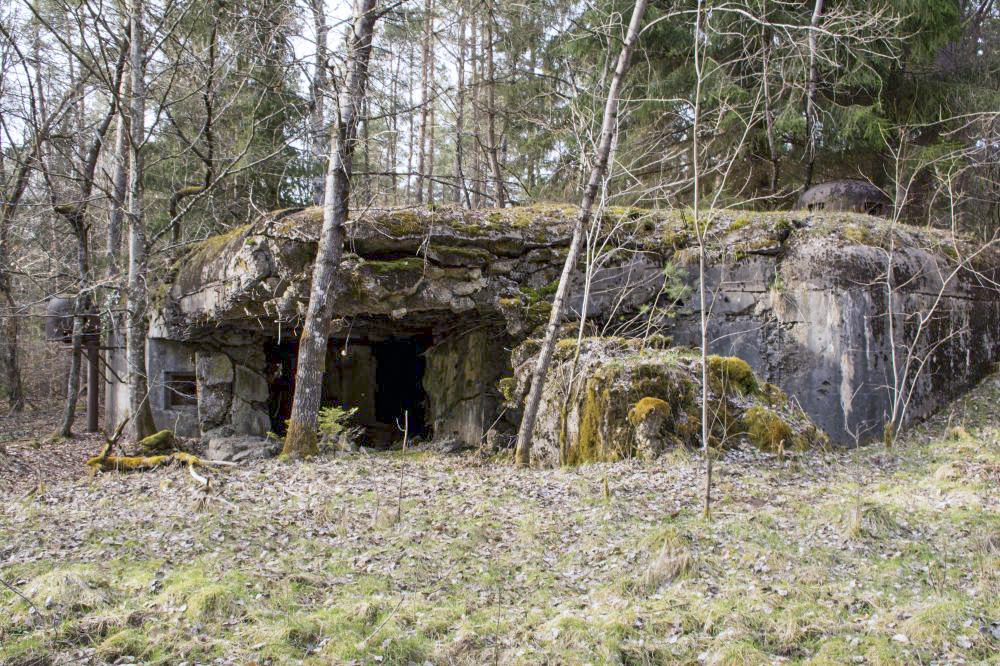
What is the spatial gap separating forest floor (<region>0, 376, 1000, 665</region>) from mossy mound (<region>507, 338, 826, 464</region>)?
0.98ft

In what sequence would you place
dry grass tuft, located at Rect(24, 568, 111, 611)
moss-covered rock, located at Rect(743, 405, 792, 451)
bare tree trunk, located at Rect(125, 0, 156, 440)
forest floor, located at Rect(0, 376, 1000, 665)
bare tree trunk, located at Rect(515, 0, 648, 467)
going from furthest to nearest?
bare tree trunk, located at Rect(125, 0, 156, 440), moss-covered rock, located at Rect(743, 405, 792, 451), bare tree trunk, located at Rect(515, 0, 648, 467), dry grass tuft, located at Rect(24, 568, 111, 611), forest floor, located at Rect(0, 376, 1000, 665)

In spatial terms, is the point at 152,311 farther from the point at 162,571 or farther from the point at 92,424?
the point at 162,571

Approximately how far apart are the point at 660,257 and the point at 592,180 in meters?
3.15

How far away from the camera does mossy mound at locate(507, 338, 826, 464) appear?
22.3 ft

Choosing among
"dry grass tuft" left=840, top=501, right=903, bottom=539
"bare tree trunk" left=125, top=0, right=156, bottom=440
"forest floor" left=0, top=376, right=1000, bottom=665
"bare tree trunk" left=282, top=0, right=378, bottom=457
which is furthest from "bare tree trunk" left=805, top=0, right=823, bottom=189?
"bare tree trunk" left=125, top=0, right=156, bottom=440

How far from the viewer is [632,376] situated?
23.0 feet

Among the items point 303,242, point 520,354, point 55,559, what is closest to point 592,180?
point 520,354

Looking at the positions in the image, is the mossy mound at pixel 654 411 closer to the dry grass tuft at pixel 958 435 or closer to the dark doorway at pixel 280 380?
the dry grass tuft at pixel 958 435

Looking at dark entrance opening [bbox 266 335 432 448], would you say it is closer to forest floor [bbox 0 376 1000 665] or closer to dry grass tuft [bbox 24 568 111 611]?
forest floor [bbox 0 376 1000 665]

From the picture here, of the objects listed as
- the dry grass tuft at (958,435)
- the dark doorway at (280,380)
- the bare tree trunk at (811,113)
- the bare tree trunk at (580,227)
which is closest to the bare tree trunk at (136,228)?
the dark doorway at (280,380)

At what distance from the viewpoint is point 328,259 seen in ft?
25.5

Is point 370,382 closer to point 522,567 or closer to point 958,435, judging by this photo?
point 522,567

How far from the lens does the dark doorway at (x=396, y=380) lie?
1305 cm

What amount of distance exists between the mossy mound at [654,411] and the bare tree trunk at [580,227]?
0.28m
